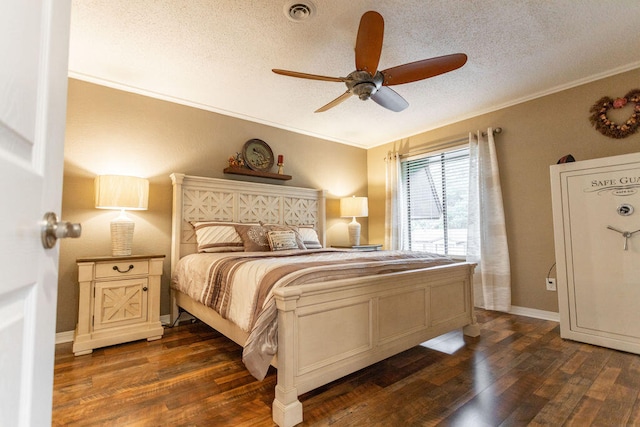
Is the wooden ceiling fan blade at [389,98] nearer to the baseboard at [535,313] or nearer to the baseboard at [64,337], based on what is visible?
the baseboard at [535,313]

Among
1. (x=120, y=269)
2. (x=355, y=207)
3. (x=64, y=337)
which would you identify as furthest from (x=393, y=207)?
(x=64, y=337)

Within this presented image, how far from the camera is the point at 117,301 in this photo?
261 cm

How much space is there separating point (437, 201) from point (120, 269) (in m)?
3.95

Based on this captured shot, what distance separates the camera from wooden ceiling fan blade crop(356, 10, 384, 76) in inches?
70.8

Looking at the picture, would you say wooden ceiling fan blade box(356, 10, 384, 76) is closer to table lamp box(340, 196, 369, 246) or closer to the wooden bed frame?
the wooden bed frame

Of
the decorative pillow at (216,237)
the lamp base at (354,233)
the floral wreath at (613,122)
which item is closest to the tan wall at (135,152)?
the decorative pillow at (216,237)

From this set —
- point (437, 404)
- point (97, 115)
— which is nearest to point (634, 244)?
point (437, 404)

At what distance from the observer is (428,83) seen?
10.3 feet

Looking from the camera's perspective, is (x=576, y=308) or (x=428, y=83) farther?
(x=428, y=83)

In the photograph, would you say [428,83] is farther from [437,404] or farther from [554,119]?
[437,404]

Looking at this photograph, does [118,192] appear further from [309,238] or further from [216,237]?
[309,238]

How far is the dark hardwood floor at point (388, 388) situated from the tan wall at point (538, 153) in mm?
994

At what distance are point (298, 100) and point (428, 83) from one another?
1415mm

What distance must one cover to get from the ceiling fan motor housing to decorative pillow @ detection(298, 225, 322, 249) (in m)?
1.94
